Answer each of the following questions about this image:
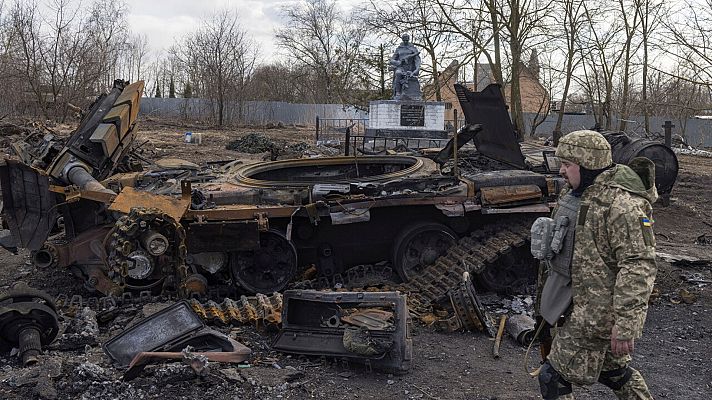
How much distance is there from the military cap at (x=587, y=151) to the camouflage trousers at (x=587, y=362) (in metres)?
0.88

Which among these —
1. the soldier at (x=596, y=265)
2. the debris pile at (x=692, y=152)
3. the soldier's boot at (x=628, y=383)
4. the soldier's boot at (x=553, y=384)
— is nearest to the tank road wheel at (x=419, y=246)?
the soldier at (x=596, y=265)

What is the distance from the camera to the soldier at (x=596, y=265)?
3342mm

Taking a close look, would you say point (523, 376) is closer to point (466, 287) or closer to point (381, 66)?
point (466, 287)

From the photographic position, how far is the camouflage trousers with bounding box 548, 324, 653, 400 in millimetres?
3582

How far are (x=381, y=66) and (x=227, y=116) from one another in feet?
31.0

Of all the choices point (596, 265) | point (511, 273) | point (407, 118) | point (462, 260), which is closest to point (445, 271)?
point (462, 260)

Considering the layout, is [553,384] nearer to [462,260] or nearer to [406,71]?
[462,260]

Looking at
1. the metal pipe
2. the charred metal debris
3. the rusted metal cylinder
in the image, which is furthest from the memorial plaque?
the rusted metal cylinder

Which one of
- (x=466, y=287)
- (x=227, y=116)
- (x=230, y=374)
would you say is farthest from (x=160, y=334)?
(x=227, y=116)

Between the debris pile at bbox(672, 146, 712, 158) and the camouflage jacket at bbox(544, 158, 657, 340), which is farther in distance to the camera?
the debris pile at bbox(672, 146, 712, 158)

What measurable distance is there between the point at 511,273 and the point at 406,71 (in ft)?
42.4

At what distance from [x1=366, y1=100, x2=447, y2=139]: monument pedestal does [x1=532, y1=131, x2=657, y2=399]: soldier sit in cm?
1552

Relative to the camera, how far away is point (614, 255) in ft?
11.5

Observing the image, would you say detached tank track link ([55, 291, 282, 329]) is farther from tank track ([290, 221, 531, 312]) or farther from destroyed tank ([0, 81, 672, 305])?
tank track ([290, 221, 531, 312])
